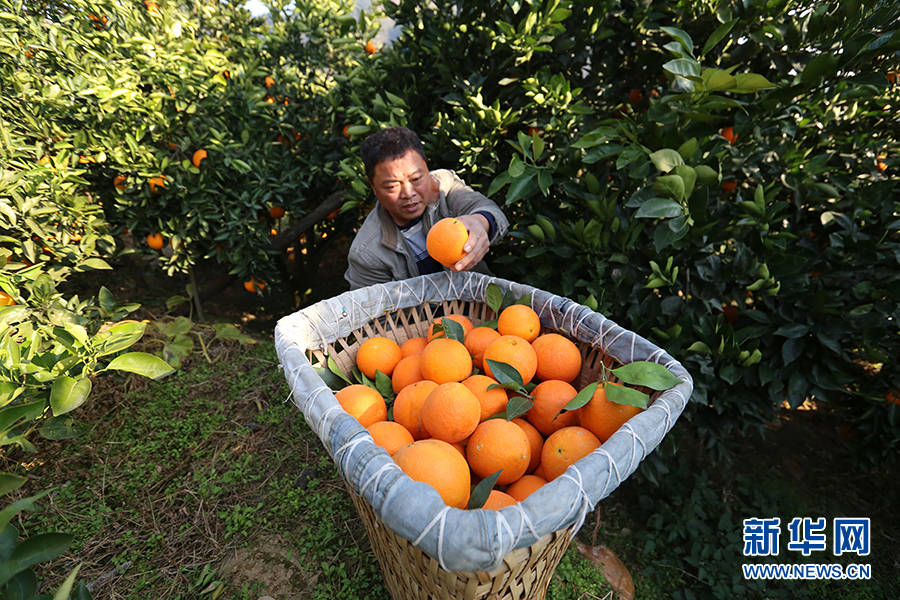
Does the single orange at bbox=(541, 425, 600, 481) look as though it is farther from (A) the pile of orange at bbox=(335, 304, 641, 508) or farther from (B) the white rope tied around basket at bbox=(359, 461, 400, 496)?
(B) the white rope tied around basket at bbox=(359, 461, 400, 496)

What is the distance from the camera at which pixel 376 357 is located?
1358mm

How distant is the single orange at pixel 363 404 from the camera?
43.1 inches

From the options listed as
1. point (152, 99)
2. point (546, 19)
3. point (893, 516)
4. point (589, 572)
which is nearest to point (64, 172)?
point (152, 99)

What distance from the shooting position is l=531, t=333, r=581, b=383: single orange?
1.22 meters

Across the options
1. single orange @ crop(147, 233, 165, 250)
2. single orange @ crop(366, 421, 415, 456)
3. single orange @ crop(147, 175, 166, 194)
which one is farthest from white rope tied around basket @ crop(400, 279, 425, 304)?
single orange @ crop(147, 233, 165, 250)

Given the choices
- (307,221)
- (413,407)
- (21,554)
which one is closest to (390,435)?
(413,407)

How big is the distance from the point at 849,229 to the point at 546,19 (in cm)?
121

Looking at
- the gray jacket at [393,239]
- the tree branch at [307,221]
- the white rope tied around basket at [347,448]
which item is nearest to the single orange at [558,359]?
the white rope tied around basket at [347,448]

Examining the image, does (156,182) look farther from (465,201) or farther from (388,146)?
(465,201)

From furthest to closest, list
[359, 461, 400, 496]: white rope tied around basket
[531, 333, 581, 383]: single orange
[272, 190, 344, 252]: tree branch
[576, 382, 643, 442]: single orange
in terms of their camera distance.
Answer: [272, 190, 344, 252]: tree branch < [531, 333, 581, 383]: single orange < [576, 382, 643, 442]: single orange < [359, 461, 400, 496]: white rope tied around basket

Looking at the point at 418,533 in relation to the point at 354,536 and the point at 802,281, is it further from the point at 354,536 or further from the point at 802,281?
the point at 802,281

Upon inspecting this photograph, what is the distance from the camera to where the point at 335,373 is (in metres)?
1.32

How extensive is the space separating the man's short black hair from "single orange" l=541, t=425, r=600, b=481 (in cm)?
114

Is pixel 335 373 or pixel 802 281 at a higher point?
pixel 802 281
